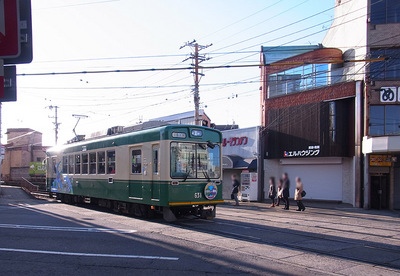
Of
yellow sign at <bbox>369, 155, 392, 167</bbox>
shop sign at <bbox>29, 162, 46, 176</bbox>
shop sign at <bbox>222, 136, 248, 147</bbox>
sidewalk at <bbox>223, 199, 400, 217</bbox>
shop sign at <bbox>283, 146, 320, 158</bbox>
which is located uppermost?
shop sign at <bbox>222, 136, 248, 147</bbox>

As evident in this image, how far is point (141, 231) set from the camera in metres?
10.4

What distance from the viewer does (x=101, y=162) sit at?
1533 centimetres

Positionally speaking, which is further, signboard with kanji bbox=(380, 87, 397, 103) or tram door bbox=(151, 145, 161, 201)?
signboard with kanji bbox=(380, 87, 397, 103)

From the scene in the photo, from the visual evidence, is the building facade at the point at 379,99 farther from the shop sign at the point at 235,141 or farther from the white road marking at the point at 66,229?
the white road marking at the point at 66,229

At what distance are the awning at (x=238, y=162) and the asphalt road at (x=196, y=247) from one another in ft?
34.9

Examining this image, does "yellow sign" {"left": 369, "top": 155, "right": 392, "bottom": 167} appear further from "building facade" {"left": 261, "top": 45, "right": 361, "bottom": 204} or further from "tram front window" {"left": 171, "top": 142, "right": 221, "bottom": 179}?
"tram front window" {"left": 171, "top": 142, "right": 221, "bottom": 179}

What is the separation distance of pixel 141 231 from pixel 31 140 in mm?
50399

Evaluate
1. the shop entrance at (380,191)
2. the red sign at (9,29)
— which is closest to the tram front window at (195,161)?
the red sign at (9,29)

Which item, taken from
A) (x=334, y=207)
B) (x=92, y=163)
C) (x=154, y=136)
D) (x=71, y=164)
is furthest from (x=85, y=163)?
(x=334, y=207)

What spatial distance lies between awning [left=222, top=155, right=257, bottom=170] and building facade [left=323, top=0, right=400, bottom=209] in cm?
663

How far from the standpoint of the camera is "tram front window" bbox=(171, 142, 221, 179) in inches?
462

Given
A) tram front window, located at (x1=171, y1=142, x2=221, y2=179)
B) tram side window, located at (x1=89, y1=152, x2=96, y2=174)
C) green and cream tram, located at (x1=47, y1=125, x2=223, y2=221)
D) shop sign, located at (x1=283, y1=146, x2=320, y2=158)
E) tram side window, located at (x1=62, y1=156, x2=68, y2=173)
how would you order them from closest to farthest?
green and cream tram, located at (x1=47, y1=125, x2=223, y2=221) < tram front window, located at (x1=171, y1=142, x2=221, y2=179) < tram side window, located at (x1=89, y1=152, x2=96, y2=174) < tram side window, located at (x1=62, y1=156, x2=68, y2=173) < shop sign, located at (x1=283, y1=146, x2=320, y2=158)

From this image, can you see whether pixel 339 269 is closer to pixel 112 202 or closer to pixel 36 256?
pixel 36 256

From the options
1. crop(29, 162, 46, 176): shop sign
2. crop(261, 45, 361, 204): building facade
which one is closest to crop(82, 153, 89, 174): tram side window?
crop(261, 45, 361, 204): building facade
